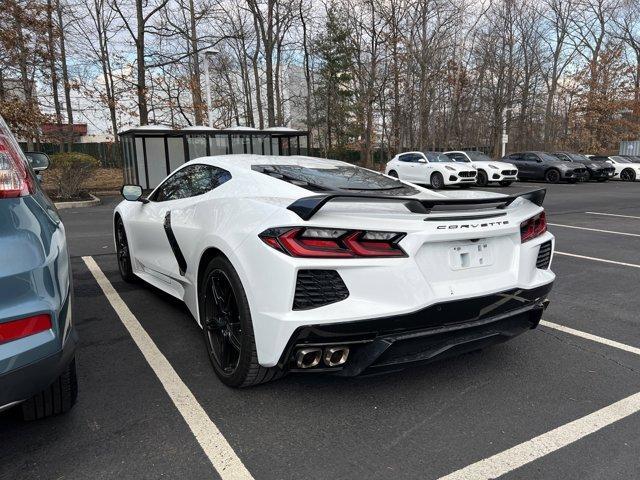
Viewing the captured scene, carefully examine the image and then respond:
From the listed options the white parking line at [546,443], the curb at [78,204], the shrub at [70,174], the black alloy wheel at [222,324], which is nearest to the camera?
the white parking line at [546,443]

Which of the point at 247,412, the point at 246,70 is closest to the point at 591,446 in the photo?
the point at 247,412

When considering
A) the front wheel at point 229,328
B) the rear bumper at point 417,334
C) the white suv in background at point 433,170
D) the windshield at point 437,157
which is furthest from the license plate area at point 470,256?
the windshield at point 437,157

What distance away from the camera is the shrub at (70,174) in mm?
15047

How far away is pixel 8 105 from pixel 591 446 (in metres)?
17.9

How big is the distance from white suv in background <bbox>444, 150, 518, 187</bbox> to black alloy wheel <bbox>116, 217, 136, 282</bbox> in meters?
16.9

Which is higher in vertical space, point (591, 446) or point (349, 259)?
point (349, 259)

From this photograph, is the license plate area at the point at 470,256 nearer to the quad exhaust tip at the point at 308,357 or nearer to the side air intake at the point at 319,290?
the side air intake at the point at 319,290

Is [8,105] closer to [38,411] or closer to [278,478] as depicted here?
[38,411]

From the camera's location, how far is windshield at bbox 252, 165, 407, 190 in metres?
3.24

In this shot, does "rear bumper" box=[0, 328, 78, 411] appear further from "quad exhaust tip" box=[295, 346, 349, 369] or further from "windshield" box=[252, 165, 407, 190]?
"windshield" box=[252, 165, 407, 190]

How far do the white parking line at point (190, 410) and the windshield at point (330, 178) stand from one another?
145 centimetres

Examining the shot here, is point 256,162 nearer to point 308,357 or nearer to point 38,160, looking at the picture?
point 308,357

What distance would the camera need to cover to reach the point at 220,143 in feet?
60.2

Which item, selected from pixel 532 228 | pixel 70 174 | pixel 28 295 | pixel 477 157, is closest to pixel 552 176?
pixel 477 157
